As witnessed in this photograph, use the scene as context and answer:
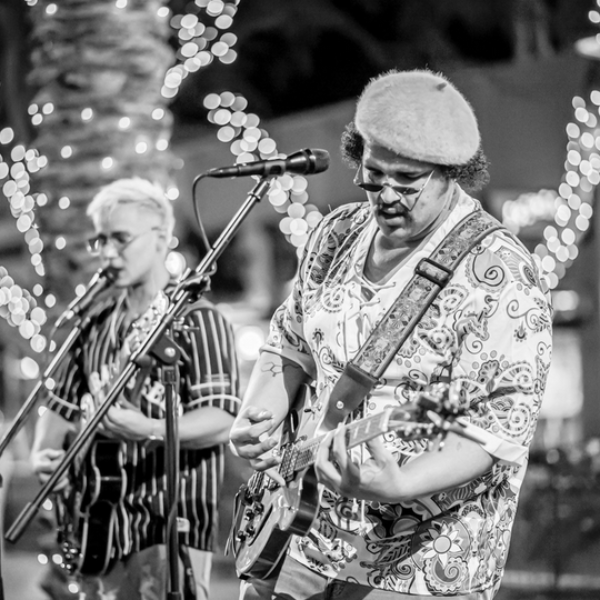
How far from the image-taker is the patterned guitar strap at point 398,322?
3166 mm

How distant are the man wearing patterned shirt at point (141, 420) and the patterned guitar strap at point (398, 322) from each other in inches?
45.2

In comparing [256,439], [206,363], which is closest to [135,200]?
[206,363]

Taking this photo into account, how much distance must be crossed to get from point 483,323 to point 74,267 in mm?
3690

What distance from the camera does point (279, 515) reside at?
336 cm

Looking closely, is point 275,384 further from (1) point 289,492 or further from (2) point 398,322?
(2) point 398,322

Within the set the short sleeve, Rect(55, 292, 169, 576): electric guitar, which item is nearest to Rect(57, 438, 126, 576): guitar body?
Rect(55, 292, 169, 576): electric guitar

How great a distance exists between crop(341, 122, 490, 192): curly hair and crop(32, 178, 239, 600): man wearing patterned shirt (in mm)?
976

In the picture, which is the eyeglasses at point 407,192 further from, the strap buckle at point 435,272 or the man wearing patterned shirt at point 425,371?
the strap buckle at point 435,272

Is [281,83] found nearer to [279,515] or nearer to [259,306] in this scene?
[259,306]

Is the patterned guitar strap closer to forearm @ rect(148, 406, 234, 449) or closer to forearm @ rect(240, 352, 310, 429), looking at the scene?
forearm @ rect(240, 352, 310, 429)

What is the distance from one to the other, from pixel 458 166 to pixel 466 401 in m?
0.67

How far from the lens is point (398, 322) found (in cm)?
318

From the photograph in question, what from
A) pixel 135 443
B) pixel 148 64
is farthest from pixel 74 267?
pixel 135 443

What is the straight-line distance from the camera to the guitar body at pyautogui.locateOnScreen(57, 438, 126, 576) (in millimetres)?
4449
